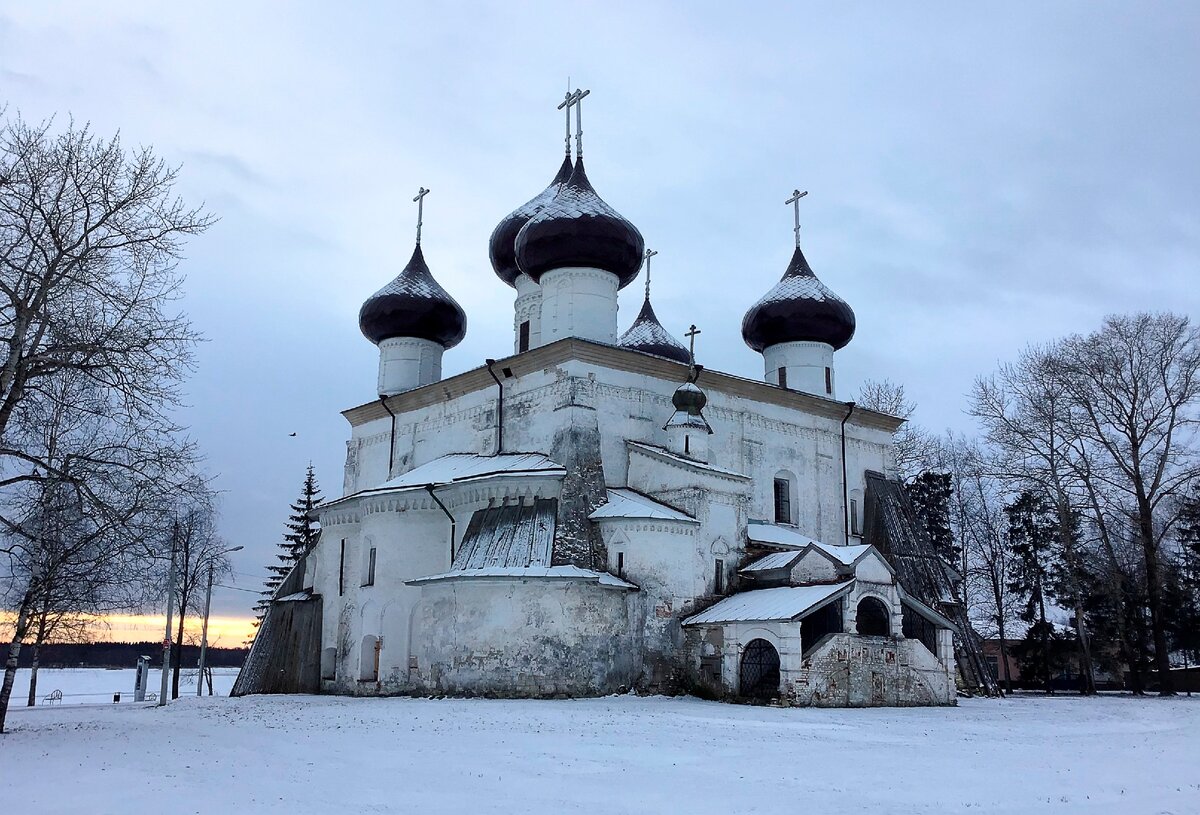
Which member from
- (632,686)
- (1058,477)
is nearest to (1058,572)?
(1058,477)

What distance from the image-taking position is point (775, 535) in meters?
23.2

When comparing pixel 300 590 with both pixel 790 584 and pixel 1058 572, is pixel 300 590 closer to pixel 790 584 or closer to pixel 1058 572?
pixel 790 584

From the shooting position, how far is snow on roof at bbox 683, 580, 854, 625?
58.6 ft

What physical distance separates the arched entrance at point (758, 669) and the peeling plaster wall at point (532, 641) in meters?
2.06

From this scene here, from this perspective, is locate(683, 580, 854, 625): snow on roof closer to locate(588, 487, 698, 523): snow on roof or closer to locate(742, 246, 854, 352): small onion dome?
locate(588, 487, 698, 523): snow on roof

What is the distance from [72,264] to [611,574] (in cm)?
1098

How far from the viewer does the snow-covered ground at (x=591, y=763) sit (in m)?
7.50

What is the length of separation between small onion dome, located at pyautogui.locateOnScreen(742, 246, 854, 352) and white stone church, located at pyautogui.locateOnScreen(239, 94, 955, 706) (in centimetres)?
8

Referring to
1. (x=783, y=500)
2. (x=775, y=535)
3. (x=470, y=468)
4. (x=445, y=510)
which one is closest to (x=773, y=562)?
(x=775, y=535)

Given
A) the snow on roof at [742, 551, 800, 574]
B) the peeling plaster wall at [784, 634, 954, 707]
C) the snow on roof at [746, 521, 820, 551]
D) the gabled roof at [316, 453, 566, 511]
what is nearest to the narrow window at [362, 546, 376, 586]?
the gabled roof at [316, 453, 566, 511]

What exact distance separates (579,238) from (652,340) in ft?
28.4

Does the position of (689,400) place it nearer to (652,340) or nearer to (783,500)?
(783,500)

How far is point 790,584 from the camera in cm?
1988

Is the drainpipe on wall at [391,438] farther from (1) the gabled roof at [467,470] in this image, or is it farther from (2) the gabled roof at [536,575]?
(2) the gabled roof at [536,575]
